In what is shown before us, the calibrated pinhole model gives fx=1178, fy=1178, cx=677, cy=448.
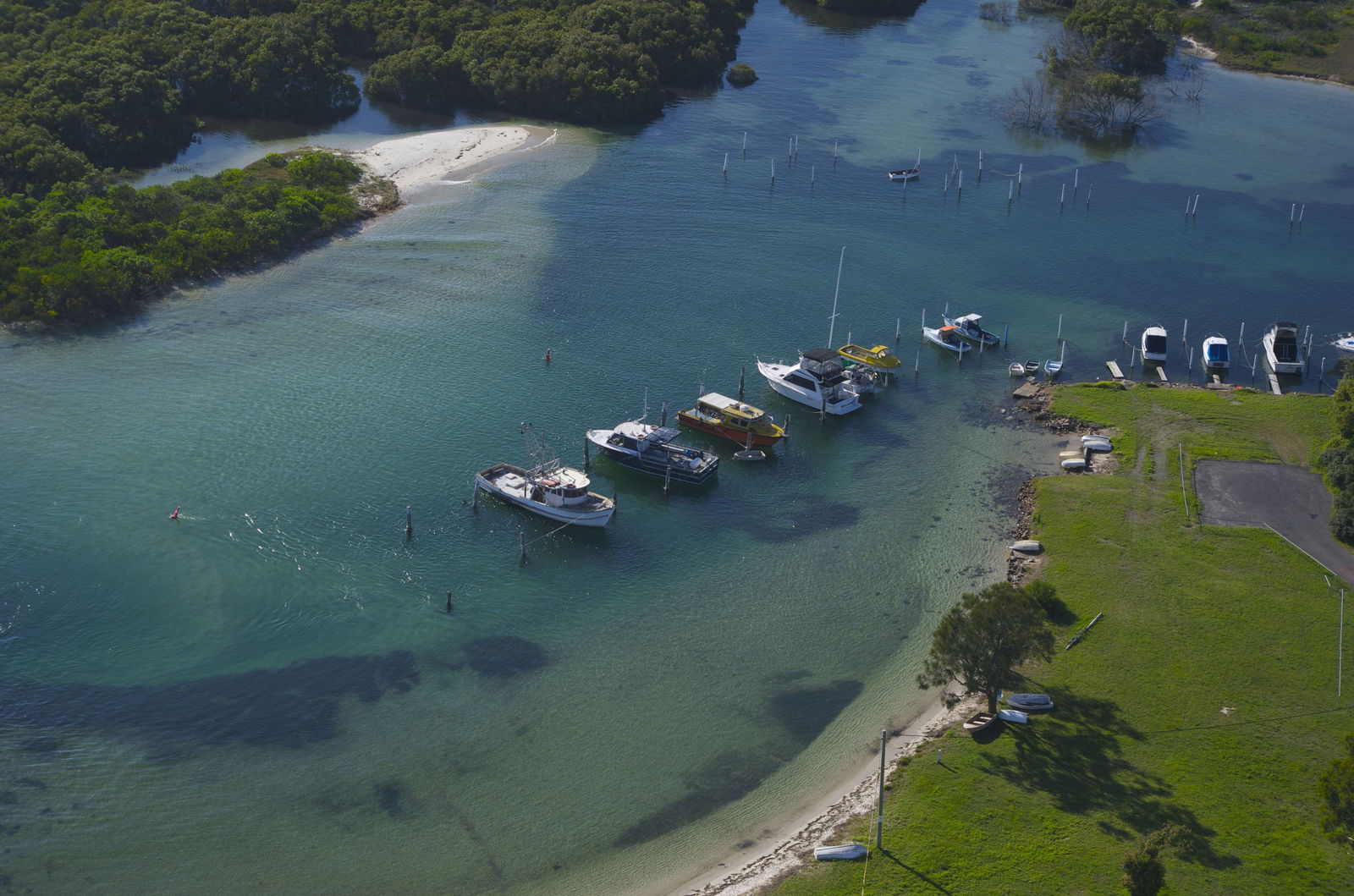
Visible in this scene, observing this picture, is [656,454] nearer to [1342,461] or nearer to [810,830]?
[810,830]

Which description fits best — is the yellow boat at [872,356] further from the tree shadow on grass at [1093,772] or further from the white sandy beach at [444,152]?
the white sandy beach at [444,152]

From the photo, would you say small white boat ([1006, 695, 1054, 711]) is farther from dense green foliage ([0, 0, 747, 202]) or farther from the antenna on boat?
dense green foliage ([0, 0, 747, 202])

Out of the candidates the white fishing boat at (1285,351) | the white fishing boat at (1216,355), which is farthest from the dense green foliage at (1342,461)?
the white fishing boat at (1216,355)

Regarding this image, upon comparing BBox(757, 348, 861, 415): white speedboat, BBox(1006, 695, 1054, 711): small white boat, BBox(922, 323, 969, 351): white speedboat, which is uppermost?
BBox(922, 323, 969, 351): white speedboat

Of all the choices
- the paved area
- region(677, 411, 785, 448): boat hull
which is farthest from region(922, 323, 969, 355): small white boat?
the paved area

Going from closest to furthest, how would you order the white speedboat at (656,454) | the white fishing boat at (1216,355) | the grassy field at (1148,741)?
the grassy field at (1148,741) → the white speedboat at (656,454) → the white fishing boat at (1216,355)
